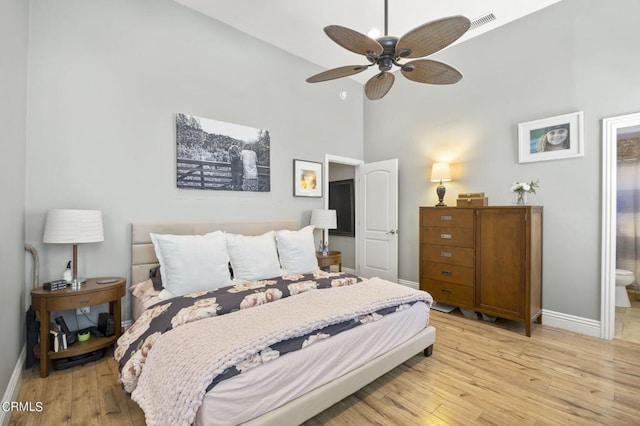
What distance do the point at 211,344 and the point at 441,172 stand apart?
3420 mm

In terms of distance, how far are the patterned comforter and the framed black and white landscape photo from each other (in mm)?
1424

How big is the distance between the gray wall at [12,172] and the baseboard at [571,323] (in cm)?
460

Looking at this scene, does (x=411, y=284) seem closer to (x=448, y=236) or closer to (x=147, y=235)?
(x=448, y=236)

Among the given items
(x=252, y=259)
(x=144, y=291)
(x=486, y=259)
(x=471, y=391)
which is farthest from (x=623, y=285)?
(x=144, y=291)

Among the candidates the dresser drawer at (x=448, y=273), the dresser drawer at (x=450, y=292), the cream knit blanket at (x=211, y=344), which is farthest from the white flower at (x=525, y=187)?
the cream knit blanket at (x=211, y=344)

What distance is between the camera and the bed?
131 centimetres

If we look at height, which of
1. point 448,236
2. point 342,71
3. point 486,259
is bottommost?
point 486,259

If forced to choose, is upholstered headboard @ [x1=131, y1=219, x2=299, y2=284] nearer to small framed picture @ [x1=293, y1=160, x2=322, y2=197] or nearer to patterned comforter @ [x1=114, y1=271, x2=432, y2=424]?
patterned comforter @ [x1=114, y1=271, x2=432, y2=424]

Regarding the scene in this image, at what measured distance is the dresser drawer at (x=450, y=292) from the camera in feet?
11.1

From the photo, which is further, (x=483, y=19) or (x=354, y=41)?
(x=483, y=19)

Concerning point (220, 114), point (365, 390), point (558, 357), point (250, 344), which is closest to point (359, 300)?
point (365, 390)

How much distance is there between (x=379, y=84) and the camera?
255cm

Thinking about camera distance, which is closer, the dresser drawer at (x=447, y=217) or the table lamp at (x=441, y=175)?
the dresser drawer at (x=447, y=217)

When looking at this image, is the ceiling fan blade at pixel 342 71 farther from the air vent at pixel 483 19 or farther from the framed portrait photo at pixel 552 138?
the framed portrait photo at pixel 552 138
